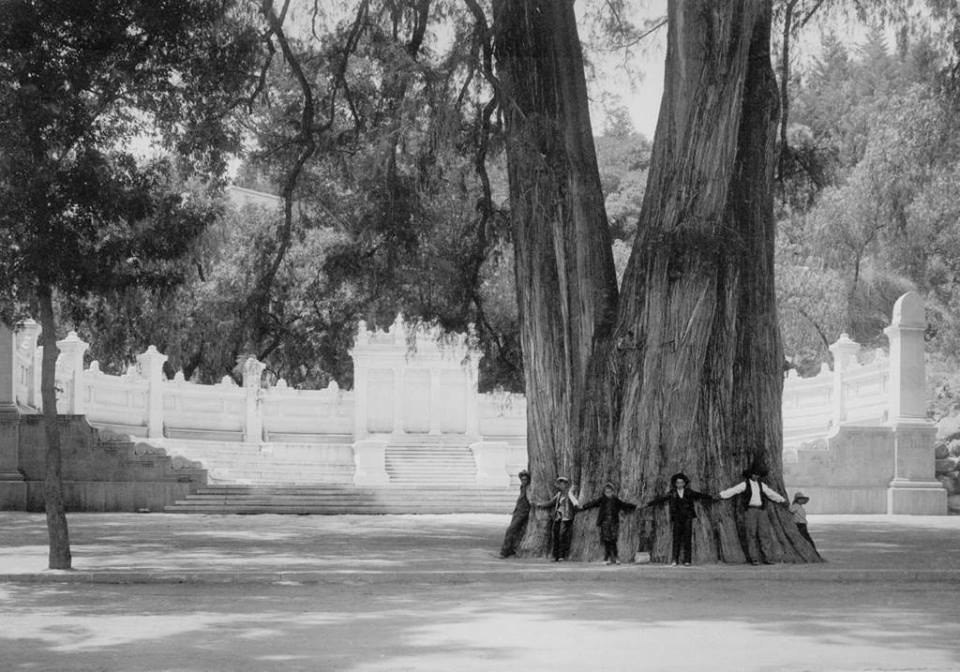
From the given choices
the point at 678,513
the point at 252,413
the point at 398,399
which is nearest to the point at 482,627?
the point at 678,513

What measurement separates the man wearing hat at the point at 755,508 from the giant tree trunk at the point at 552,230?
2.03 m

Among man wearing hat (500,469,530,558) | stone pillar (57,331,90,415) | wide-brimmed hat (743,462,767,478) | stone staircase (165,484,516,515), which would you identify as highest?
stone pillar (57,331,90,415)

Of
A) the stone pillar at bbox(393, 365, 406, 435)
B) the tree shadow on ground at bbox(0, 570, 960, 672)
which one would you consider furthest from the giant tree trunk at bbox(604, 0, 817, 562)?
the stone pillar at bbox(393, 365, 406, 435)

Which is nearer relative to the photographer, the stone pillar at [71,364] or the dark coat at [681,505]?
the dark coat at [681,505]

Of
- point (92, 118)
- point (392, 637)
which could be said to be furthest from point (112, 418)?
point (392, 637)

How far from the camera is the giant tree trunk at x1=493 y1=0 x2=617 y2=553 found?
1823cm

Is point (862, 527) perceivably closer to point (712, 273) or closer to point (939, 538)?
point (939, 538)

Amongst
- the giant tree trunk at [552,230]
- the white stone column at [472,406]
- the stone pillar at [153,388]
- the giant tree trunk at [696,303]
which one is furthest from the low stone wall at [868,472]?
the stone pillar at [153,388]

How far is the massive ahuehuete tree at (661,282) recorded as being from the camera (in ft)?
55.8

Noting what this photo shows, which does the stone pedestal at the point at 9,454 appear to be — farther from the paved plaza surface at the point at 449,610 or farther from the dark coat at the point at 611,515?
the dark coat at the point at 611,515

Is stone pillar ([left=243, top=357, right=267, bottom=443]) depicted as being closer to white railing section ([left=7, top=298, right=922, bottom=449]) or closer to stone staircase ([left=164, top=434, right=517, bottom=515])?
white railing section ([left=7, top=298, right=922, bottom=449])

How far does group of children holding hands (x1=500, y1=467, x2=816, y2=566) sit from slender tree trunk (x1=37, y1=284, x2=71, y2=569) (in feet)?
17.5

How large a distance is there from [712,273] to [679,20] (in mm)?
2980

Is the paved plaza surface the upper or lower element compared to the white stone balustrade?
lower
